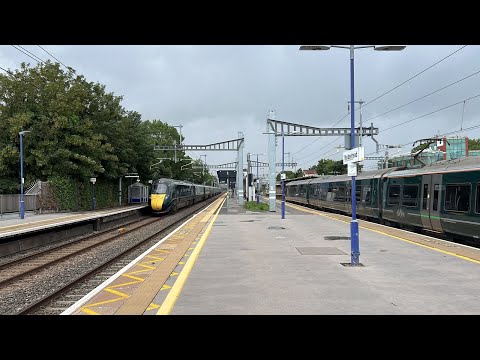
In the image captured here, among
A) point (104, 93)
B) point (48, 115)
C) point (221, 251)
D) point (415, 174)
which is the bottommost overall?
point (221, 251)

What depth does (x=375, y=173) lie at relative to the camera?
2500 cm

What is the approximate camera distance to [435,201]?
1666 cm

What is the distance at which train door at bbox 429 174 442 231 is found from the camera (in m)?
16.4

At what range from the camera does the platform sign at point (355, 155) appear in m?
10.7

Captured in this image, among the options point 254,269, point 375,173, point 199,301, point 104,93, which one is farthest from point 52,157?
point 199,301

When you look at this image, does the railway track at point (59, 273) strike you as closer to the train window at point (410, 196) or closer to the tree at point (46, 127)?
the train window at point (410, 196)

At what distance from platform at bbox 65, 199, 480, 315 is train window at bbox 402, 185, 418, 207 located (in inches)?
182

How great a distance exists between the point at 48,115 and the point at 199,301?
32867 mm

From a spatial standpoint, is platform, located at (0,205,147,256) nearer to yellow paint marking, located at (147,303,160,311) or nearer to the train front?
the train front

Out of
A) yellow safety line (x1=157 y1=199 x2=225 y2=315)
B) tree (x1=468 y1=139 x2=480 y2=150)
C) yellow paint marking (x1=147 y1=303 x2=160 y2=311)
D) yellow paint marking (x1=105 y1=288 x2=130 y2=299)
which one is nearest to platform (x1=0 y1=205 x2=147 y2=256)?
yellow safety line (x1=157 y1=199 x2=225 y2=315)

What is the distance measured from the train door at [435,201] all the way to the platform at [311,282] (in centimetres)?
252
